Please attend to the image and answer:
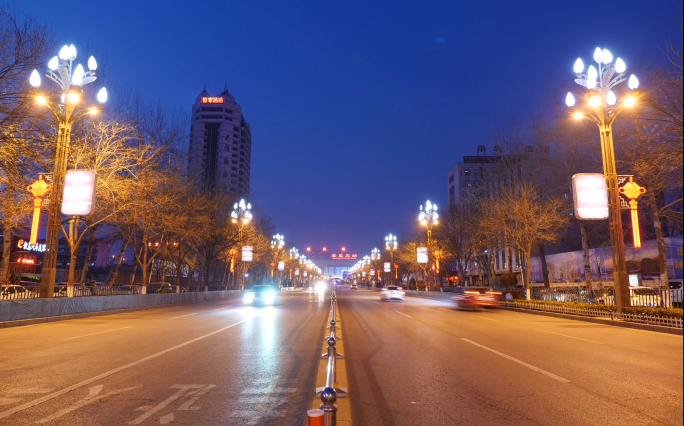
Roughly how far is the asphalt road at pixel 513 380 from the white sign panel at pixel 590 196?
5944mm

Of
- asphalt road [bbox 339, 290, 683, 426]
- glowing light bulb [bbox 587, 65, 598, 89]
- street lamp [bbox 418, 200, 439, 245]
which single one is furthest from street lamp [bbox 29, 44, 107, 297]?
street lamp [bbox 418, 200, 439, 245]

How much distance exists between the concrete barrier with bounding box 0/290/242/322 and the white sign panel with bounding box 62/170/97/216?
412 centimetres

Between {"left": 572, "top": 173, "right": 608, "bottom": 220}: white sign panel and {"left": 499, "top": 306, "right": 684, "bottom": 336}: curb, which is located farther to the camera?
{"left": 572, "top": 173, "right": 608, "bottom": 220}: white sign panel

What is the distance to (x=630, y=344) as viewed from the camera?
13.0 metres

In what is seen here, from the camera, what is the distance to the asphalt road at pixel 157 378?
5.88 metres

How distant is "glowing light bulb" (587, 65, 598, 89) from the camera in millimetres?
19969

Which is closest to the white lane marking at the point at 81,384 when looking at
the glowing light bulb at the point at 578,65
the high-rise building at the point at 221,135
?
the glowing light bulb at the point at 578,65

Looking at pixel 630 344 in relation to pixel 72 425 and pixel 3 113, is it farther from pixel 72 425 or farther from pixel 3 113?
pixel 3 113

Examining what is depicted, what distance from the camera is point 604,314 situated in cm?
2066

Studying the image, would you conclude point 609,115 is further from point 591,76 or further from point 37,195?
point 37,195

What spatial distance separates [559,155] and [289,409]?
36.2 metres

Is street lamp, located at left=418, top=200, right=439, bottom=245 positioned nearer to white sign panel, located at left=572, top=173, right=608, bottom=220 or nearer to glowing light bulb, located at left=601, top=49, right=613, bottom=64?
white sign panel, located at left=572, top=173, right=608, bottom=220

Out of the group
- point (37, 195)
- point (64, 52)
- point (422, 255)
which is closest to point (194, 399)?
point (37, 195)

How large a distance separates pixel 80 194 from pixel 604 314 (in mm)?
24150
